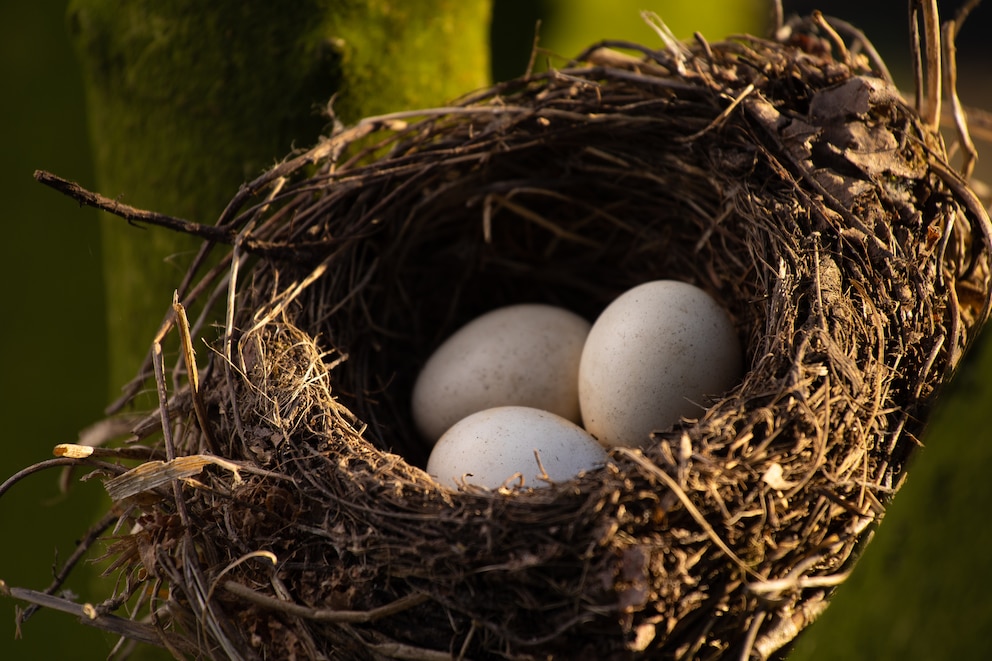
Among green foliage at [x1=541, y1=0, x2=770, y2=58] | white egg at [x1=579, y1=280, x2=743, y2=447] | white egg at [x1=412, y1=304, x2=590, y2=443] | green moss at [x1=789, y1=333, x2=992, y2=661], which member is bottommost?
white egg at [x1=412, y1=304, x2=590, y2=443]

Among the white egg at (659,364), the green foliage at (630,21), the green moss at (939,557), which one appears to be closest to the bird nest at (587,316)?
the white egg at (659,364)

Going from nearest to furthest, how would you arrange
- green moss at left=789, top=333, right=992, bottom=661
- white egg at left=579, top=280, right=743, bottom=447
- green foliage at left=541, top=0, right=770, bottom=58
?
green moss at left=789, top=333, right=992, bottom=661 → white egg at left=579, top=280, right=743, bottom=447 → green foliage at left=541, top=0, right=770, bottom=58

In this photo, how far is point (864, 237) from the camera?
138 centimetres

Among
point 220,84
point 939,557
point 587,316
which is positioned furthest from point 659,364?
point 220,84

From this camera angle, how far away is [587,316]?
1981 mm

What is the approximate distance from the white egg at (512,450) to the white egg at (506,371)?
218 millimetres

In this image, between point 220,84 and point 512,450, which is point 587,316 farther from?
point 220,84

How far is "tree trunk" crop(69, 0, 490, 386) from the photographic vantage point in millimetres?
1800

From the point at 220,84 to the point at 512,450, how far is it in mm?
1021

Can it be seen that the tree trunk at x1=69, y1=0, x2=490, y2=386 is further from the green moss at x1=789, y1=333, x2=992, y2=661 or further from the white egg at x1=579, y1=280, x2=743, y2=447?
the green moss at x1=789, y1=333, x2=992, y2=661

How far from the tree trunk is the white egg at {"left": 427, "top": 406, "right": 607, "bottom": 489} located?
699 millimetres

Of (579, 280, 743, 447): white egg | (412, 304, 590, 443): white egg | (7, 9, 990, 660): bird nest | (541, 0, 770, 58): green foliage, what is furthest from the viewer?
(541, 0, 770, 58): green foliage

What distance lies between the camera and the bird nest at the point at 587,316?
1101mm

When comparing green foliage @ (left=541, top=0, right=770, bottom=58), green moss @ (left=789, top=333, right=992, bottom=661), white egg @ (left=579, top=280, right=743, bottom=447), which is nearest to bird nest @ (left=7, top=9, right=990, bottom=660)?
white egg @ (left=579, top=280, right=743, bottom=447)
